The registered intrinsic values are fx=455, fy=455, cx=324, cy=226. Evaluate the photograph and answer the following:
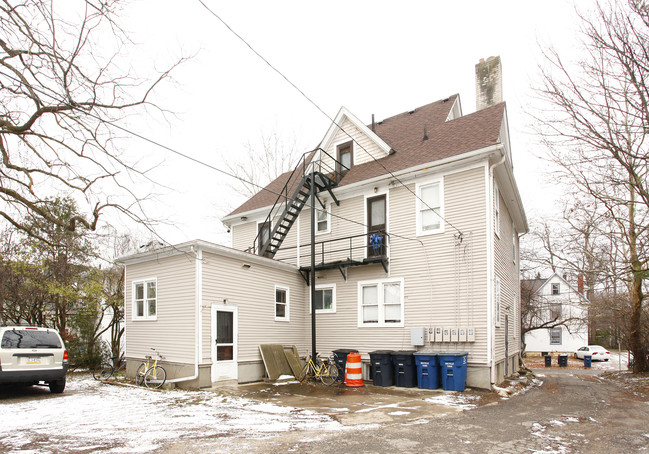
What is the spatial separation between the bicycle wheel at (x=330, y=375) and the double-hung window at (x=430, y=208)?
4.99m

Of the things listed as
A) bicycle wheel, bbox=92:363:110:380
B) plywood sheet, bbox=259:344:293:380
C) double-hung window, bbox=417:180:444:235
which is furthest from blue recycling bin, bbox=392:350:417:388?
bicycle wheel, bbox=92:363:110:380

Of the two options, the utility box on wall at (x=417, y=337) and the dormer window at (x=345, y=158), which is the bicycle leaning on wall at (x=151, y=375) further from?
the dormer window at (x=345, y=158)

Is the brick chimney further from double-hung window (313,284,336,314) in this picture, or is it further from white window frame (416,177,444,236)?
double-hung window (313,284,336,314)

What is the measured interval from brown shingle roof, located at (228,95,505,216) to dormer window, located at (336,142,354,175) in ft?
1.36

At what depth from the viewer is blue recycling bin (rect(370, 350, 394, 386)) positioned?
1333 centimetres

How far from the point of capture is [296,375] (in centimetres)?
1471

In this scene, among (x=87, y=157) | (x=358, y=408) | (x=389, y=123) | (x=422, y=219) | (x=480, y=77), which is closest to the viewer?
(x=87, y=157)

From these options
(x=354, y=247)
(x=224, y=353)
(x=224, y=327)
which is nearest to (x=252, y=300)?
(x=224, y=327)

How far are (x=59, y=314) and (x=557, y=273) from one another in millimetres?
39818

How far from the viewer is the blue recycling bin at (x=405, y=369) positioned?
13.0 m

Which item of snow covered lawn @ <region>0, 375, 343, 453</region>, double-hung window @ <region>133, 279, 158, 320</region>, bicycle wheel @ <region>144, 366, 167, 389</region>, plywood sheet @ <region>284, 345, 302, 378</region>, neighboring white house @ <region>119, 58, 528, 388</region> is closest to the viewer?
snow covered lawn @ <region>0, 375, 343, 453</region>

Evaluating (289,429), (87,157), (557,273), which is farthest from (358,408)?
(557,273)

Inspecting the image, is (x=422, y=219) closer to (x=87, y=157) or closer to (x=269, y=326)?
(x=269, y=326)

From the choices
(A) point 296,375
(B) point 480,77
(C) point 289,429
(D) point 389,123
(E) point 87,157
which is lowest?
(A) point 296,375
